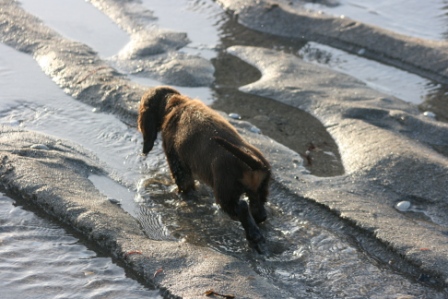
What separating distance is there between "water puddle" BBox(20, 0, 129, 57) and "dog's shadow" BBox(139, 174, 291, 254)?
3936 millimetres

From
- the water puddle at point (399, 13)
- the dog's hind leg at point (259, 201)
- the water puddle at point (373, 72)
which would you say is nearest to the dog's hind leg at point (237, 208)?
the dog's hind leg at point (259, 201)

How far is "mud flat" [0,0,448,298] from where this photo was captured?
5152 millimetres

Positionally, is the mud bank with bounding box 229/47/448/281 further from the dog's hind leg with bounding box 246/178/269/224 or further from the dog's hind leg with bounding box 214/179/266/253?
the dog's hind leg with bounding box 214/179/266/253

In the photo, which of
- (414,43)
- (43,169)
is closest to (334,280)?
(43,169)

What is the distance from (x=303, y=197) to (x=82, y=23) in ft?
20.6

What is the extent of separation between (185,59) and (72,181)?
3.64 meters

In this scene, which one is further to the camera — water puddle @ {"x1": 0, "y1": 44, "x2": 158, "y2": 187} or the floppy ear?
water puddle @ {"x1": 0, "y1": 44, "x2": 158, "y2": 187}

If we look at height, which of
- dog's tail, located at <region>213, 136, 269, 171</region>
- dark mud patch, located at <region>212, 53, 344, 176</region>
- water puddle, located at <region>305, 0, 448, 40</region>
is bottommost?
dark mud patch, located at <region>212, 53, 344, 176</region>

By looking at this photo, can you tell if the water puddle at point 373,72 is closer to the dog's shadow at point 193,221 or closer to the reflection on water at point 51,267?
the dog's shadow at point 193,221

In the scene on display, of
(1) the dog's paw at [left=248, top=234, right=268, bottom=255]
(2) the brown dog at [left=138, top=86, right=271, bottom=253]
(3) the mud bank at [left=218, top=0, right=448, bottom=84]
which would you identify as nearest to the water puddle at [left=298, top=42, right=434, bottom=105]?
(3) the mud bank at [left=218, top=0, right=448, bottom=84]

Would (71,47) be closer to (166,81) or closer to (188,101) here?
(166,81)

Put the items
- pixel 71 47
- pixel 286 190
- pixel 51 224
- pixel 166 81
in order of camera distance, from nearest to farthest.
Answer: pixel 51 224 < pixel 286 190 < pixel 166 81 < pixel 71 47

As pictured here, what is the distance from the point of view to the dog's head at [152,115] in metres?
6.79

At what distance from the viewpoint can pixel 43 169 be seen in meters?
6.50
